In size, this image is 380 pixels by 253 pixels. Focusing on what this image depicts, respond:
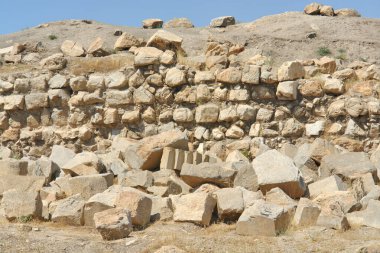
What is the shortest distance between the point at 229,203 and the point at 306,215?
3.10 ft

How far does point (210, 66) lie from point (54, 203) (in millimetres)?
4274

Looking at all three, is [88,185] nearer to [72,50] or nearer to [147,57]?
[147,57]

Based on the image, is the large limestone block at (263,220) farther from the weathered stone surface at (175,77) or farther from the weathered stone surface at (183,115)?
the weathered stone surface at (175,77)

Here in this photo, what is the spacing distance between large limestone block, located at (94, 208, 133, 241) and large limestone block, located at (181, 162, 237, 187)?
1709mm

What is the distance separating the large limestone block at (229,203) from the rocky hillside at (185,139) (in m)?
0.02

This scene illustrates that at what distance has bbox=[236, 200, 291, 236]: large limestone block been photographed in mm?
5785

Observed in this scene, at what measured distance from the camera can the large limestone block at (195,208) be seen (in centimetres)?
631

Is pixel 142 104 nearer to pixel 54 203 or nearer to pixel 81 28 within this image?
pixel 54 203

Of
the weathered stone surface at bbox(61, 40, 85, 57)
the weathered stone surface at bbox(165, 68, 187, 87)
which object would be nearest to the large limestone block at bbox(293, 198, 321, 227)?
the weathered stone surface at bbox(165, 68, 187, 87)

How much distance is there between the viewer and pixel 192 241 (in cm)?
563

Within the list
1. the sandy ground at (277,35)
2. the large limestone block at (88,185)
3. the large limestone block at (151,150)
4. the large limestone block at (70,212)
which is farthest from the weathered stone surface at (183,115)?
the sandy ground at (277,35)

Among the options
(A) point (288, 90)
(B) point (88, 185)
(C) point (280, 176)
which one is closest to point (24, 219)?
(B) point (88, 185)

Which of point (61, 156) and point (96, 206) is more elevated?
point (61, 156)

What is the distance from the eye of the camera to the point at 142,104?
33.1 ft
